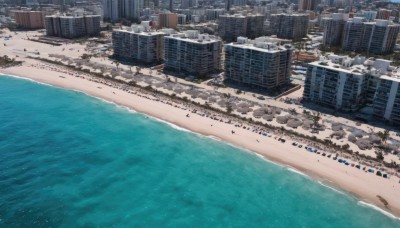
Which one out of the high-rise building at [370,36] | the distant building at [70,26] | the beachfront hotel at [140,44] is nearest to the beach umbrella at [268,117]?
the beachfront hotel at [140,44]

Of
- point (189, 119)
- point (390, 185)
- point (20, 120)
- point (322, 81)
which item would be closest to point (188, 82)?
point (189, 119)

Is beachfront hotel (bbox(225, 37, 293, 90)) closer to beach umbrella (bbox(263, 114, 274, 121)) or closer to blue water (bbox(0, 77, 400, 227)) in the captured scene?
beach umbrella (bbox(263, 114, 274, 121))

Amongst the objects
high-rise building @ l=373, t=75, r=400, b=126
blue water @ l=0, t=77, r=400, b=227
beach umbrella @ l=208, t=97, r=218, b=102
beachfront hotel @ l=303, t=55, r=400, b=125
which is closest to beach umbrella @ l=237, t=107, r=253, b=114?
beach umbrella @ l=208, t=97, r=218, b=102

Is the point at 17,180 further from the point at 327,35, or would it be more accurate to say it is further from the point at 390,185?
the point at 327,35

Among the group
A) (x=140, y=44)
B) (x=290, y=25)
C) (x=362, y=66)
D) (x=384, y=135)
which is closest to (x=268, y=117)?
(x=384, y=135)

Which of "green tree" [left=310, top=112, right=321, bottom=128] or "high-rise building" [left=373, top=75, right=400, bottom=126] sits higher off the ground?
"high-rise building" [left=373, top=75, right=400, bottom=126]

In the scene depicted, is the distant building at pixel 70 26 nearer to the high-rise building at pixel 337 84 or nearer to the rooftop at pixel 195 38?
the rooftop at pixel 195 38
